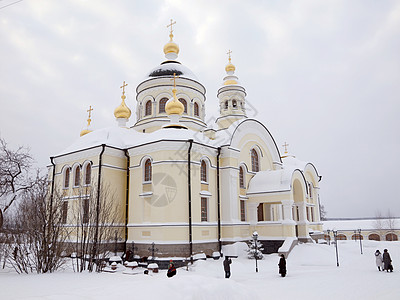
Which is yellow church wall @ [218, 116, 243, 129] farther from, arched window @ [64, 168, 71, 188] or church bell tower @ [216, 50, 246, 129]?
arched window @ [64, 168, 71, 188]

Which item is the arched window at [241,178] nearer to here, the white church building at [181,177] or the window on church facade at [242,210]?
the white church building at [181,177]

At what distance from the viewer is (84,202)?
50.1 ft

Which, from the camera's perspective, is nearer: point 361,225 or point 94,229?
point 94,229

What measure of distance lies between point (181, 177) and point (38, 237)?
714 cm

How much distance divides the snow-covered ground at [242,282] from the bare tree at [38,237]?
550 mm

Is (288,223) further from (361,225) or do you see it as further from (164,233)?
(361,225)

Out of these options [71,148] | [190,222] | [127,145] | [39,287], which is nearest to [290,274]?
[190,222]

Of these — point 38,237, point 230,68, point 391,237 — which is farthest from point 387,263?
point 391,237

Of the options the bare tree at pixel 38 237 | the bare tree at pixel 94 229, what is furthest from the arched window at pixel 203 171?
the bare tree at pixel 38 237

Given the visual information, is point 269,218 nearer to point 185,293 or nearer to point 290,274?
point 290,274

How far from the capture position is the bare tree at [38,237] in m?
11.3

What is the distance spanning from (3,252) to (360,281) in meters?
12.8

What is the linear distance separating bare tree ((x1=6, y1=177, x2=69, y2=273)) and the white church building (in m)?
1.63

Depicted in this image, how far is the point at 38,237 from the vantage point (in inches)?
452
